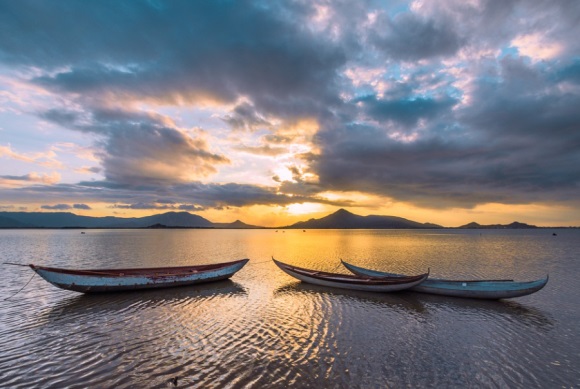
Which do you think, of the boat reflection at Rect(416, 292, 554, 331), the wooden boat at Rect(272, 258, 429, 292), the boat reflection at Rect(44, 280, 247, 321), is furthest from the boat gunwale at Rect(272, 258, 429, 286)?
the boat reflection at Rect(44, 280, 247, 321)

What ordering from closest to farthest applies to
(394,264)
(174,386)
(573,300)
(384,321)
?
1. (174,386)
2. (384,321)
3. (573,300)
4. (394,264)

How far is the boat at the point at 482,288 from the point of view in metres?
21.0

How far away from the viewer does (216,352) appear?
497 inches

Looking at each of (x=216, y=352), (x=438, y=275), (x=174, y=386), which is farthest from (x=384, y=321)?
(x=438, y=275)

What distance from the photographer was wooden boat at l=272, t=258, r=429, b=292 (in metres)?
23.2

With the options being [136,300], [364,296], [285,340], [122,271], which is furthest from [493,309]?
[122,271]

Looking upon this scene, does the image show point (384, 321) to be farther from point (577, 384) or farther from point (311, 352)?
point (577, 384)

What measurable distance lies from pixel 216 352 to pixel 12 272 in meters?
33.6

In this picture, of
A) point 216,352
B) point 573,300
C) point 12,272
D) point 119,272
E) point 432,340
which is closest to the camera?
point 216,352

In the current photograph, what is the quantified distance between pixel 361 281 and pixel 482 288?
30.8 feet

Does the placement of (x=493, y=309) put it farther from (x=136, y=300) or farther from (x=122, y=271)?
(x=122, y=271)

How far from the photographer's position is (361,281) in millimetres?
24516

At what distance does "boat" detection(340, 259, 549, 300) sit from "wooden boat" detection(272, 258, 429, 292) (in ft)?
5.40

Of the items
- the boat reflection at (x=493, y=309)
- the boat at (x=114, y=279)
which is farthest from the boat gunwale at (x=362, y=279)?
the boat at (x=114, y=279)
